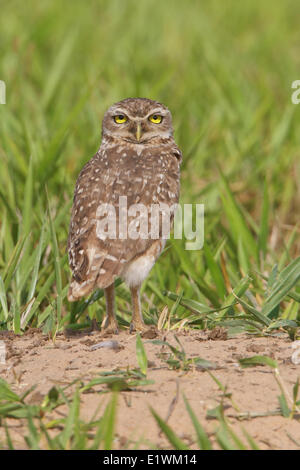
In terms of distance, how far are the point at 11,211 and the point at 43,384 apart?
1.99 m

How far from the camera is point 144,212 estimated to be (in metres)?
3.93

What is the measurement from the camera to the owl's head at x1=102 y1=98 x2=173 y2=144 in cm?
434

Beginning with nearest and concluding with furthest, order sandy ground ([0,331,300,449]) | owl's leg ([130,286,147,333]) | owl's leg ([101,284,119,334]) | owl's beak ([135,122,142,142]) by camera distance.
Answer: sandy ground ([0,331,300,449]), owl's leg ([101,284,119,334]), owl's leg ([130,286,147,333]), owl's beak ([135,122,142,142])

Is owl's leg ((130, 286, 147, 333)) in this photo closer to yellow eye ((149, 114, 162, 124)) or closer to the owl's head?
the owl's head

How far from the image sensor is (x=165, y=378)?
3074 mm

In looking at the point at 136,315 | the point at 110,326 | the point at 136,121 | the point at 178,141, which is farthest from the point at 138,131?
the point at 178,141

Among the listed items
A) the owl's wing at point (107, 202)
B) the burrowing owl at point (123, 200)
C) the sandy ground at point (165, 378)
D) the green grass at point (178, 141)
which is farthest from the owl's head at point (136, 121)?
the sandy ground at point (165, 378)

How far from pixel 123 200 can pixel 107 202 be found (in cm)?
8

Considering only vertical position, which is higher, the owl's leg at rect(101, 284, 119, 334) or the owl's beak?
the owl's beak

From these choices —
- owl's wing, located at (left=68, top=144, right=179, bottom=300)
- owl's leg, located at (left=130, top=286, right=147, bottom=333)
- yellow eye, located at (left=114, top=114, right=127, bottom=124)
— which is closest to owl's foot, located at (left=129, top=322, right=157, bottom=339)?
owl's leg, located at (left=130, top=286, right=147, bottom=333)

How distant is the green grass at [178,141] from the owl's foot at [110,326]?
0.60 feet

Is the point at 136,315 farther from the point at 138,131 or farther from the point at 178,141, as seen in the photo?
the point at 178,141

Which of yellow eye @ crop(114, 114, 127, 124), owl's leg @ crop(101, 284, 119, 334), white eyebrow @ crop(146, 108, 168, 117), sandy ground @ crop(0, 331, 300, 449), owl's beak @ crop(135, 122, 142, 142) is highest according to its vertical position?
white eyebrow @ crop(146, 108, 168, 117)
